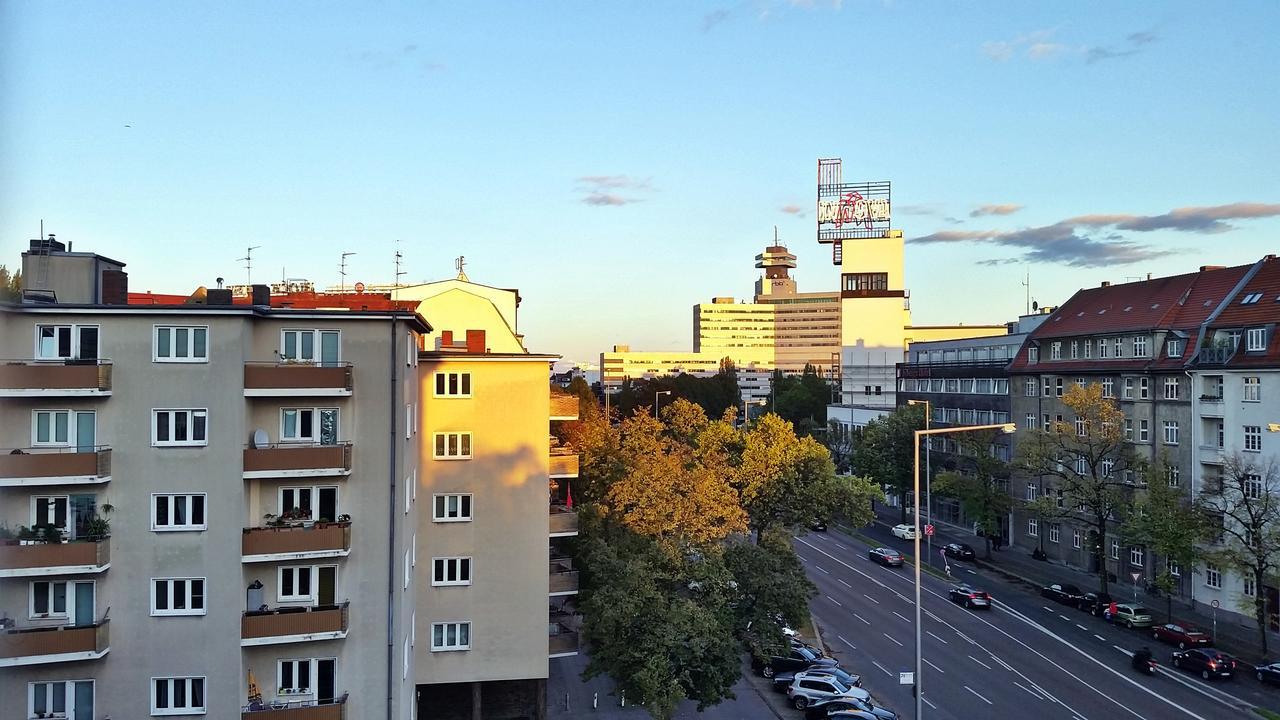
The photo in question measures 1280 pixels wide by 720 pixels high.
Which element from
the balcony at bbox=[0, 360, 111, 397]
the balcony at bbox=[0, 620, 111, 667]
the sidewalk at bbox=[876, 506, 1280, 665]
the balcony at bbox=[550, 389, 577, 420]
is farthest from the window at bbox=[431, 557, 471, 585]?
the sidewalk at bbox=[876, 506, 1280, 665]

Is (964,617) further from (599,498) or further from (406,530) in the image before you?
(406,530)

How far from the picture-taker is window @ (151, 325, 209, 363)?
2228cm

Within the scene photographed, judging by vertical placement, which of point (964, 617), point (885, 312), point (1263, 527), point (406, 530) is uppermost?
point (885, 312)

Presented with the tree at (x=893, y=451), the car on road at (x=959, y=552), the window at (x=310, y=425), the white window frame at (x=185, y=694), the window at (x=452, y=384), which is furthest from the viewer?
the tree at (x=893, y=451)

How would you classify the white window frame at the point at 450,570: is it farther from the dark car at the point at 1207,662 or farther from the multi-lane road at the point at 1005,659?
the dark car at the point at 1207,662

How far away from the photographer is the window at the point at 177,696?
72.1 ft

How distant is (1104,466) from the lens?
56.6 m

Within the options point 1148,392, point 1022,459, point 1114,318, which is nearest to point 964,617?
point 1022,459

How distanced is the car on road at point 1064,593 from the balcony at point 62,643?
4794cm

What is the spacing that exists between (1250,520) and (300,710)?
44.5 metres

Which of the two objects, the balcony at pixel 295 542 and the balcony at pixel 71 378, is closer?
the balcony at pixel 71 378

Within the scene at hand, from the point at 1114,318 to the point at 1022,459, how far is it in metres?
12.9

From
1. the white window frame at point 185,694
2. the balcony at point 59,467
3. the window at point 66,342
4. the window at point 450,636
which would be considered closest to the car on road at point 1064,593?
the window at point 450,636

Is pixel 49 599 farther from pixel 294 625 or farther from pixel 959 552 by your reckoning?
pixel 959 552
